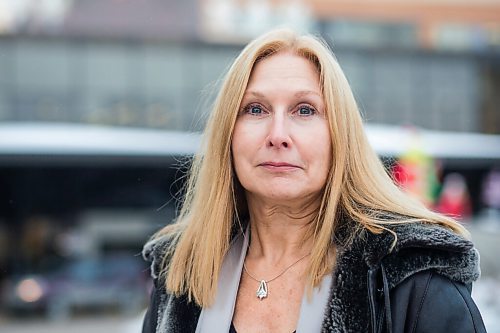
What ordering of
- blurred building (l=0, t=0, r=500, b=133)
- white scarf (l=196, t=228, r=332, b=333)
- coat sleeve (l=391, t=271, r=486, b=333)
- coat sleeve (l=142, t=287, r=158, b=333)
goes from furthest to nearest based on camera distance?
1. blurred building (l=0, t=0, r=500, b=133)
2. coat sleeve (l=142, t=287, r=158, b=333)
3. white scarf (l=196, t=228, r=332, b=333)
4. coat sleeve (l=391, t=271, r=486, b=333)

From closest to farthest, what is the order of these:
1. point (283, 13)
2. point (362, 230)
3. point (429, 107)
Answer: point (362, 230), point (429, 107), point (283, 13)

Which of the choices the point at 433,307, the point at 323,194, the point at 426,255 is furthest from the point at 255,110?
the point at 433,307

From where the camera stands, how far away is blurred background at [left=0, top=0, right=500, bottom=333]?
18250 millimetres

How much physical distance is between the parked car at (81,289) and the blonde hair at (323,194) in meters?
16.1

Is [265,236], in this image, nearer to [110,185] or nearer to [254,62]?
[254,62]

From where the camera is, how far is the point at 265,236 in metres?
2.32

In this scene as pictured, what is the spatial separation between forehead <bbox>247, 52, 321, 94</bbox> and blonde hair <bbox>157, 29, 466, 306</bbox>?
19 mm

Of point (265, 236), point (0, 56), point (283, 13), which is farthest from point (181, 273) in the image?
point (283, 13)

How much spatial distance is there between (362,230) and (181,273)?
1.98ft

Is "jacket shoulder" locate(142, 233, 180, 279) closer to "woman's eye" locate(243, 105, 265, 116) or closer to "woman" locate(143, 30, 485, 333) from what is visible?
"woman" locate(143, 30, 485, 333)

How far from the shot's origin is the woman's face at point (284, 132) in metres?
2.11

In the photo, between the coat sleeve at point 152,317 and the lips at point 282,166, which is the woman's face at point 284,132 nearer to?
the lips at point 282,166

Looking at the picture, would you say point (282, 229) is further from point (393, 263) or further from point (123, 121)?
point (123, 121)

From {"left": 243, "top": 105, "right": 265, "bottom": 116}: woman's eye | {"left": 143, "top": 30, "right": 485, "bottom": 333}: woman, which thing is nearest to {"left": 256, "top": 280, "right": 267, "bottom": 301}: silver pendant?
{"left": 143, "top": 30, "right": 485, "bottom": 333}: woman
